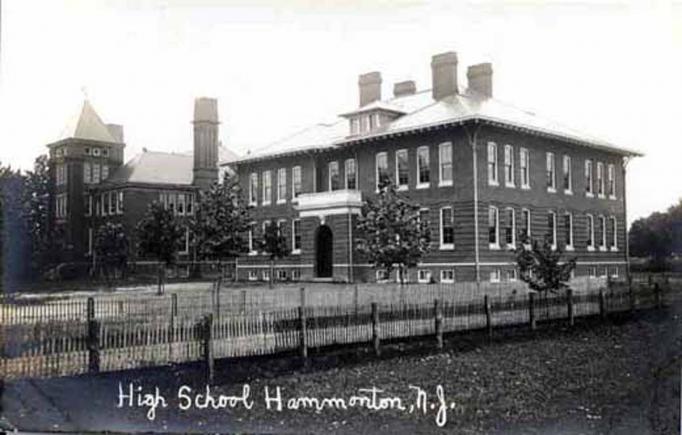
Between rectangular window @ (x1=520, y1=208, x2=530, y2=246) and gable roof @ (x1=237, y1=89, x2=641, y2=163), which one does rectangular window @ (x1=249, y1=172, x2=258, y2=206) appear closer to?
gable roof @ (x1=237, y1=89, x2=641, y2=163)

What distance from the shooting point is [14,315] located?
7496mm

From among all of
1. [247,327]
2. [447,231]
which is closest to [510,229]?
[447,231]

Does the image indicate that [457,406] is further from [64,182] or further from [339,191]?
[64,182]

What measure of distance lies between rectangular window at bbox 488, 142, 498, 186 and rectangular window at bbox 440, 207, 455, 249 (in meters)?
0.61

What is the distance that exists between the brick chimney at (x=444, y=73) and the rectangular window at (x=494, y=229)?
144 cm

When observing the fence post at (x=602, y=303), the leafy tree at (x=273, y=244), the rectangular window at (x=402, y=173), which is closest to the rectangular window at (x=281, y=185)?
the leafy tree at (x=273, y=244)

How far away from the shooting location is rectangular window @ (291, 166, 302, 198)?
30.4 feet

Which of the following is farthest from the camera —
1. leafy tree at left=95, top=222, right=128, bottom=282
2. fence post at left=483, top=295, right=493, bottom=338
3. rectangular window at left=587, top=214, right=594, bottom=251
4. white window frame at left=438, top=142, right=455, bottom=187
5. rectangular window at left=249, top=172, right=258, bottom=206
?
rectangular window at left=249, top=172, right=258, bottom=206

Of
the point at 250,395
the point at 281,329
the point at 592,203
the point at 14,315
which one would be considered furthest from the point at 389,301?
the point at 14,315

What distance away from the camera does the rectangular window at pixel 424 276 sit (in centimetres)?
771

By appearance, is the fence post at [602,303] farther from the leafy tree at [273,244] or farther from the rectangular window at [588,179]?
the leafy tree at [273,244]

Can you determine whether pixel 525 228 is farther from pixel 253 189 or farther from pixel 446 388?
pixel 253 189

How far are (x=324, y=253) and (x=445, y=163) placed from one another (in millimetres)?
1899

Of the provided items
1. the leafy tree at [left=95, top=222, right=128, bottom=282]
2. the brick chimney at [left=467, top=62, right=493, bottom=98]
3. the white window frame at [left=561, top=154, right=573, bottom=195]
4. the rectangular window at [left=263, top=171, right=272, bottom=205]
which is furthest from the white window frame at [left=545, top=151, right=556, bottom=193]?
the leafy tree at [left=95, top=222, right=128, bottom=282]
